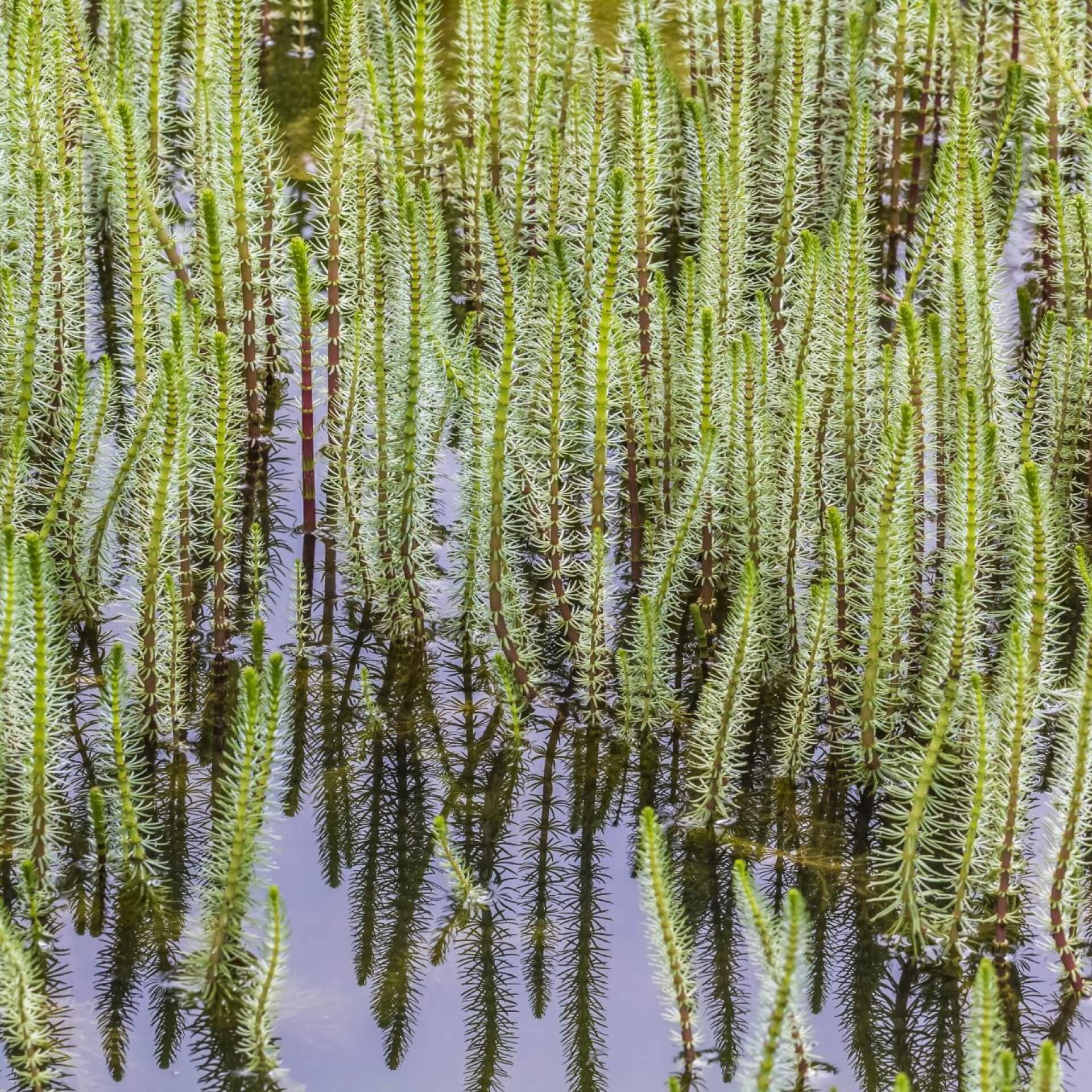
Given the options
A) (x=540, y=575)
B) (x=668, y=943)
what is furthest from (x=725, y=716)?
(x=540, y=575)

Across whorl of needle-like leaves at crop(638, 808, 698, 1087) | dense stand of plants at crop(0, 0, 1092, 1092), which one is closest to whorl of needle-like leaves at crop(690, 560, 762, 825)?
dense stand of plants at crop(0, 0, 1092, 1092)

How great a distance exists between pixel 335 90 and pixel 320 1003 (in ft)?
9.41

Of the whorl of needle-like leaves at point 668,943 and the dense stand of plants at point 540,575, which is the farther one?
the dense stand of plants at point 540,575

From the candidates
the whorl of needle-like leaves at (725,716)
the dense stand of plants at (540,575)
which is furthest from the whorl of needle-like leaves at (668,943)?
the whorl of needle-like leaves at (725,716)

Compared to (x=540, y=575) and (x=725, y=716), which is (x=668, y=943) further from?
(x=540, y=575)

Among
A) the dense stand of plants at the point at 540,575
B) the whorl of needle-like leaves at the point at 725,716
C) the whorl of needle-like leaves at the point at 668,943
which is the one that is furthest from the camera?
the whorl of needle-like leaves at the point at 725,716

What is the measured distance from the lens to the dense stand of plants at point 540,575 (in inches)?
150

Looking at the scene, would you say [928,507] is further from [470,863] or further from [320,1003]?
[320,1003]

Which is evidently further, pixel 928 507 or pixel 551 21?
pixel 551 21

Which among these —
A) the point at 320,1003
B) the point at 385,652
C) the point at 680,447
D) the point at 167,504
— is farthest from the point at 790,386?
the point at 320,1003

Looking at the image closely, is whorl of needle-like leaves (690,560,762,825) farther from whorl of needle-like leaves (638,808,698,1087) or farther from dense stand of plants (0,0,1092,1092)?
whorl of needle-like leaves (638,808,698,1087)

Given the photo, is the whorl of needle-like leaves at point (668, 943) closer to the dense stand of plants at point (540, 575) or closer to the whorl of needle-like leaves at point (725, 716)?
the dense stand of plants at point (540, 575)

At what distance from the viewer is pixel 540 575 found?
16.9 ft

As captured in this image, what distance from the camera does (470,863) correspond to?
13.9 ft
